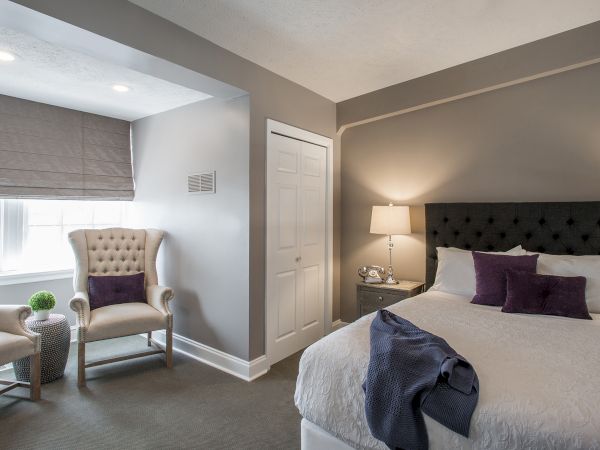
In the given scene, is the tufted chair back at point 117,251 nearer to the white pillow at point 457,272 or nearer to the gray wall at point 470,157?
the gray wall at point 470,157

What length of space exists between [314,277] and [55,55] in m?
2.83

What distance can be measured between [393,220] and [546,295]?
4.29 ft

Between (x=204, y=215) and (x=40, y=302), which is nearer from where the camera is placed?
(x=40, y=302)

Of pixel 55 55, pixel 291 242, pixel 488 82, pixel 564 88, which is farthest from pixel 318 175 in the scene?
pixel 55 55

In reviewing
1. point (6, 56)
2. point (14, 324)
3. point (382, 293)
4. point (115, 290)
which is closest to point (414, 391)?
point (382, 293)

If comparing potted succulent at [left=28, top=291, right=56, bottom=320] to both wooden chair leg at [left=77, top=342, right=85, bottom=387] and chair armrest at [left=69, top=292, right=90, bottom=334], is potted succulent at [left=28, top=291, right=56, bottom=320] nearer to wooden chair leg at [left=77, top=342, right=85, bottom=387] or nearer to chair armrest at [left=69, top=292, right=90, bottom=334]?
chair armrest at [left=69, top=292, right=90, bottom=334]

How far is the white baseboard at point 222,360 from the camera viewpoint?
2871mm

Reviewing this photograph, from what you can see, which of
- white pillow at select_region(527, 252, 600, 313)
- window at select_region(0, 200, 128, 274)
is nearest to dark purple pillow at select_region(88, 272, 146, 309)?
window at select_region(0, 200, 128, 274)

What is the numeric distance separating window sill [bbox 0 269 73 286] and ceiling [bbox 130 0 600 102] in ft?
9.36

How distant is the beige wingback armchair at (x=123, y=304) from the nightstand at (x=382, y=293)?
173 cm

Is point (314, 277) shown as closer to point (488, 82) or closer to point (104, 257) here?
point (104, 257)

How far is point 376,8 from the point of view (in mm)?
2148

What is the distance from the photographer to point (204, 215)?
323 cm

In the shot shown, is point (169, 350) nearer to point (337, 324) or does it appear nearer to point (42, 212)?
point (337, 324)
